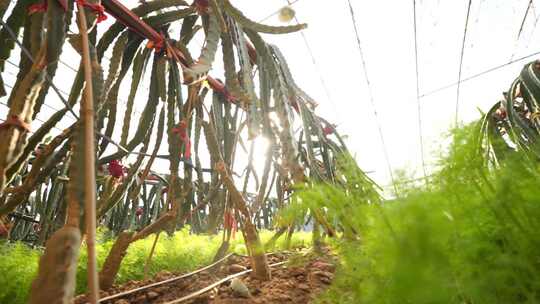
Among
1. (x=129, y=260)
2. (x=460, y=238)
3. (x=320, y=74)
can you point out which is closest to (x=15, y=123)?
(x=460, y=238)

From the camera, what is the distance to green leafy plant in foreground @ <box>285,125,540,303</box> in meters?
0.23

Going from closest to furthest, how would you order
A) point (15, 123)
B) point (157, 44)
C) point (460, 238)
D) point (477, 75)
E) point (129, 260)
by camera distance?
point (460, 238) < point (15, 123) < point (157, 44) < point (129, 260) < point (477, 75)

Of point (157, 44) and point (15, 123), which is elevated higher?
point (157, 44)

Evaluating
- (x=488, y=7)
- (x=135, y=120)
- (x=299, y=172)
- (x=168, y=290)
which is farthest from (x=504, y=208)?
(x=135, y=120)

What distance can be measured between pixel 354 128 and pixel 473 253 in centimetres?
344

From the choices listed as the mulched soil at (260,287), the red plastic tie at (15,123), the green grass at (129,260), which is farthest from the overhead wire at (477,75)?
the red plastic tie at (15,123)

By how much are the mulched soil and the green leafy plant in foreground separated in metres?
0.37

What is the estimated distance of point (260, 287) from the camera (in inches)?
34.9

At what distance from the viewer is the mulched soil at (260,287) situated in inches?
31.3

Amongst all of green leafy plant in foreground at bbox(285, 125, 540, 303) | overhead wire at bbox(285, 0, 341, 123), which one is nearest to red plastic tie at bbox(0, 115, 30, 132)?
green leafy plant in foreground at bbox(285, 125, 540, 303)

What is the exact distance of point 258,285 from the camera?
2.97 ft

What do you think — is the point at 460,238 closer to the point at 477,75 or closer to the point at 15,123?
the point at 15,123

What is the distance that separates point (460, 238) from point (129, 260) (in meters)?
1.24

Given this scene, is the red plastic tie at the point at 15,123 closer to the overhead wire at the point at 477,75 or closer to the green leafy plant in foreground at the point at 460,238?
the green leafy plant in foreground at the point at 460,238
